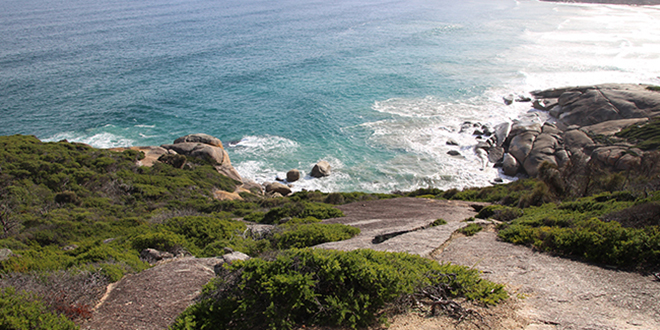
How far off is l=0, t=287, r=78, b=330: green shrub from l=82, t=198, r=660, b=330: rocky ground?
584 millimetres

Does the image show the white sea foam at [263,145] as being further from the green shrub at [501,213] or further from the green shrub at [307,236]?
the green shrub at [307,236]

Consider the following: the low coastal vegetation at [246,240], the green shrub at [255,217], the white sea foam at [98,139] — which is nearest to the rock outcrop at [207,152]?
the low coastal vegetation at [246,240]

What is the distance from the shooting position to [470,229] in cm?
1120

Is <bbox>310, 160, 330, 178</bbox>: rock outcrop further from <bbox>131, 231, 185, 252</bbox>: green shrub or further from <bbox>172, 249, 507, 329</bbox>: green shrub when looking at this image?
<bbox>172, 249, 507, 329</bbox>: green shrub

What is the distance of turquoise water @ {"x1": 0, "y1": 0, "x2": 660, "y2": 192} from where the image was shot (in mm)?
36156

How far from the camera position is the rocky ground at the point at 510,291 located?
18.0ft

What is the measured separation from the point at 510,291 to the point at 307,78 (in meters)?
51.2

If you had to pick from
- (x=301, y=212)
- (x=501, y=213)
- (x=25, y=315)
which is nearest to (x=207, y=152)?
(x=301, y=212)

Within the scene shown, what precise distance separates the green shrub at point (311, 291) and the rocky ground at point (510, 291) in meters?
0.46

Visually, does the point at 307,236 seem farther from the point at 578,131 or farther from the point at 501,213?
the point at 578,131

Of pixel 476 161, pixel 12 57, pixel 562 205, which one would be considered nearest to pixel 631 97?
pixel 476 161

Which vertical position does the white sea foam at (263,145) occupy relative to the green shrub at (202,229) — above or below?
below

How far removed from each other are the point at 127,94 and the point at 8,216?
1446 inches

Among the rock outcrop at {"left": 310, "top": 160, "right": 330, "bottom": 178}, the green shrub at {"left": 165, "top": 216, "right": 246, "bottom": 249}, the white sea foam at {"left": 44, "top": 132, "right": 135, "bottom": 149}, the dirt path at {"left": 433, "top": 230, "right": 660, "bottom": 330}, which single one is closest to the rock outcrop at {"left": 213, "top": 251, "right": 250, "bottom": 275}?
the green shrub at {"left": 165, "top": 216, "right": 246, "bottom": 249}
